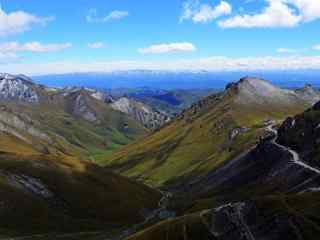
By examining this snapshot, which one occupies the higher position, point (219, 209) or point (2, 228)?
point (219, 209)

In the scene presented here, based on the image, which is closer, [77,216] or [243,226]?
[243,226]

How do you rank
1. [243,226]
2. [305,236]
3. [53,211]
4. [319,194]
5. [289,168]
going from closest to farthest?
[305,236] → [243,226] → [319,194] → [289,168] → [53,211]

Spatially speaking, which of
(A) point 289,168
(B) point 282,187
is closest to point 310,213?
(B) point 282,187

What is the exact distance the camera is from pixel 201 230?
9812cm

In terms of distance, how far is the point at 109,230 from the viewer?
183 metres

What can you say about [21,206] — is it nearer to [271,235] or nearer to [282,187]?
[282,187]

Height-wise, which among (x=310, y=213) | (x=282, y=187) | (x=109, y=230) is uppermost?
(x=310, y=213)

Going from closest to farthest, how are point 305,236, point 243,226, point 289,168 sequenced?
point 305,236 → point 243,226 → point 289,168

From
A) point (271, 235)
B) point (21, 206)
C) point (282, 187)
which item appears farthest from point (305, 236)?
point (21, 206)

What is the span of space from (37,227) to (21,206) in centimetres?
1282

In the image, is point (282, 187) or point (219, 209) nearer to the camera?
point (219, 209)

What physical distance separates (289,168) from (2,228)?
92.3 m

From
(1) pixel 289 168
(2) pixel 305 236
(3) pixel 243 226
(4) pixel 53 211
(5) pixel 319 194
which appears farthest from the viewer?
(4) pixel 53 211

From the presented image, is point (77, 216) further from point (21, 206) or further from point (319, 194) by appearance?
point (319, 194)
